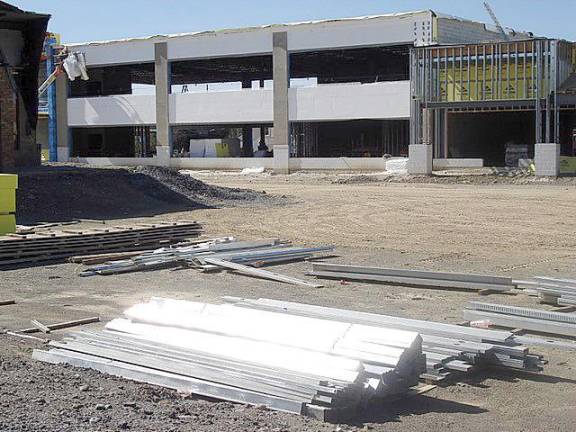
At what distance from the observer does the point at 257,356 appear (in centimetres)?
806

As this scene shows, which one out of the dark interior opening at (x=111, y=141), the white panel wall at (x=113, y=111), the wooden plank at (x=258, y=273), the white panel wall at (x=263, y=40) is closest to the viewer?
the wooden plank at (x=258, y=273)

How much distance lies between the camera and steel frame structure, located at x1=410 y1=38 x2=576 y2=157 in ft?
140

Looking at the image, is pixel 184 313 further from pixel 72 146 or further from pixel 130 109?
pixel 72 146

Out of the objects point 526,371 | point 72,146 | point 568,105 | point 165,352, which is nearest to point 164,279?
point 165,352

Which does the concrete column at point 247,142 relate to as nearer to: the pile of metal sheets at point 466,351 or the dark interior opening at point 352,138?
the dark interior opening at point 352,138

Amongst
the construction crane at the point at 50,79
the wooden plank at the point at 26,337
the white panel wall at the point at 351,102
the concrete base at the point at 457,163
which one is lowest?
the wooden plank at the point at 26,337

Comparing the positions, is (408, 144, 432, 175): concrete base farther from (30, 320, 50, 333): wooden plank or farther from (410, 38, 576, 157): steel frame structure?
(30, 320, 50, 333): wooden plank

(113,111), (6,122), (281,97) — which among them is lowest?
(6,122)

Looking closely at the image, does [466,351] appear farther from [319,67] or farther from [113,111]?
[319,67]

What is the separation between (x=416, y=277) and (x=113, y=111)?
48.3 metres

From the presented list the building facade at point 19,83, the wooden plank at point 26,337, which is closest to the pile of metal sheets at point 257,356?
the wooden plank at point 26,337

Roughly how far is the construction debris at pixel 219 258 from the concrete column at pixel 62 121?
46206 mm

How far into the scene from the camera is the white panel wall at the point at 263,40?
4894cm

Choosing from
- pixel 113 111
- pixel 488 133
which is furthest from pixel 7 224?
pixel 113 111
